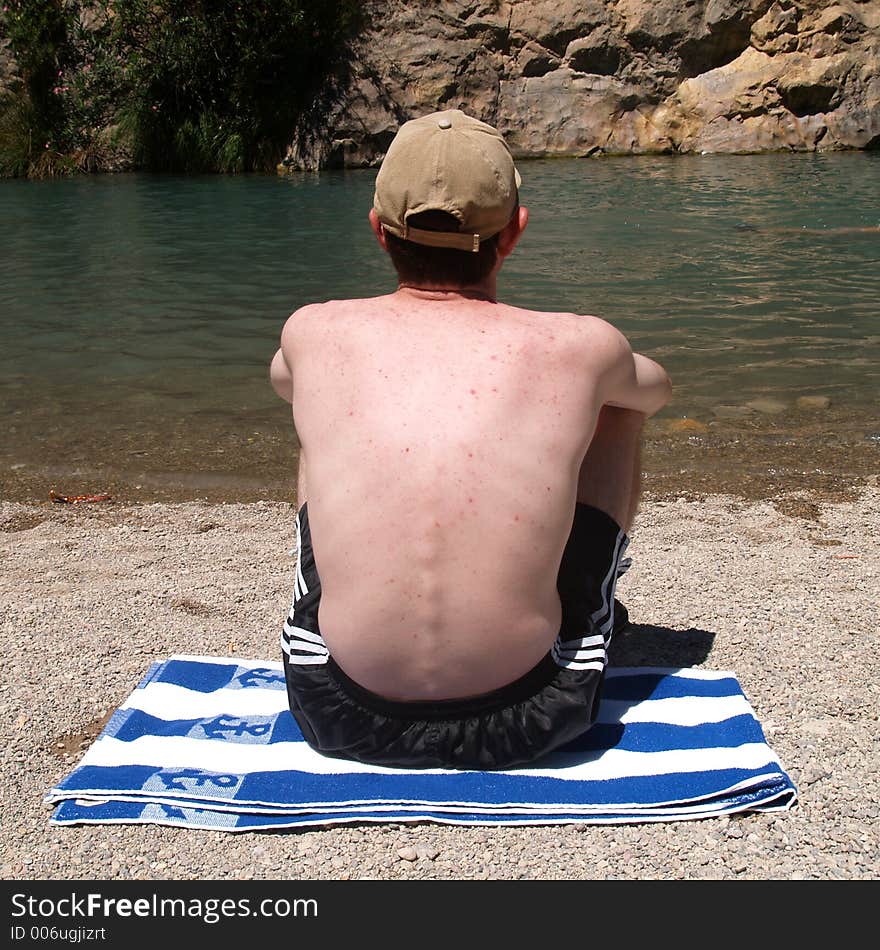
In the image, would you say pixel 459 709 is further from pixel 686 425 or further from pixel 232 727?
pixel 686 425

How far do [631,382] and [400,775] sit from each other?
36.2 inches

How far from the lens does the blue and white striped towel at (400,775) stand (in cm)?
201

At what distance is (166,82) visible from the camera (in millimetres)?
18312

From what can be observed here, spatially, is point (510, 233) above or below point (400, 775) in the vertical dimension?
above

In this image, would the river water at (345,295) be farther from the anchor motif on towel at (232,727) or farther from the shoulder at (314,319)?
the shoulder at (314,319)

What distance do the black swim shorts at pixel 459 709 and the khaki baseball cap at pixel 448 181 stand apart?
0.76m

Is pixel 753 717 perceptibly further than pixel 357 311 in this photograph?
Yes

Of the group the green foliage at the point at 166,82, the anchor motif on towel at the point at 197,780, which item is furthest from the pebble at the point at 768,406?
the green foliage at the point at 166,82

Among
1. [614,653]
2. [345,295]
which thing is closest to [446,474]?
[614,653]

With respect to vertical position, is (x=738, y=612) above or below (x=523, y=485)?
below

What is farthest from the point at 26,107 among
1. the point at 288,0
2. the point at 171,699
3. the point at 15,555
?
the point at 171,699
